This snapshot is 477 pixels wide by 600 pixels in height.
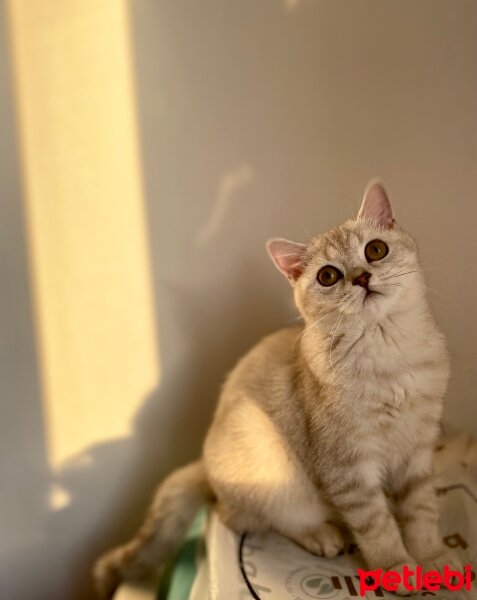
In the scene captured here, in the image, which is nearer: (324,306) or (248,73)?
(324,306)

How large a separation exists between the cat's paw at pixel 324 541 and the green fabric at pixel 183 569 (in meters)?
0.25

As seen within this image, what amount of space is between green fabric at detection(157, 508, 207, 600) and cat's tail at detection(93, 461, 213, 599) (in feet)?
0.10

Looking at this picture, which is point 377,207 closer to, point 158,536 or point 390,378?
point 390,378

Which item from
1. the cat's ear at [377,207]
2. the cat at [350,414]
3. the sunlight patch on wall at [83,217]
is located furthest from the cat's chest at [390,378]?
the sunlight patch on wall at [83,217]

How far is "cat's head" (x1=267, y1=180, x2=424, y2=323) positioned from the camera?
102cm

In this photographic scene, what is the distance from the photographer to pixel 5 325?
1.48 meters

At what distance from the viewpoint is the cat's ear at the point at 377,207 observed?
111cm

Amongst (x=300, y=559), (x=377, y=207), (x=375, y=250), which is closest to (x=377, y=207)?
(x=377, y=207)

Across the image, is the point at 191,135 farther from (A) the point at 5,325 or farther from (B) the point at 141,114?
(A) the point at 5,325

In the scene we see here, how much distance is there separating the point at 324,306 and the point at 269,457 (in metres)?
0.36

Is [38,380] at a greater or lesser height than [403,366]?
lesser

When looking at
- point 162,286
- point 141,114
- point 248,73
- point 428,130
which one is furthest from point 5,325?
point 428,130

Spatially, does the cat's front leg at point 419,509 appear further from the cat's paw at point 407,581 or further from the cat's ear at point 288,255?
the cat's ear at point 288,255

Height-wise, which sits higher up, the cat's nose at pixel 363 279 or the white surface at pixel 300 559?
the cat's nose at pixel 363 279
